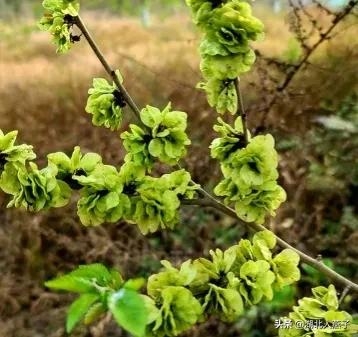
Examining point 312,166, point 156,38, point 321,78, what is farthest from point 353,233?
point 156,38

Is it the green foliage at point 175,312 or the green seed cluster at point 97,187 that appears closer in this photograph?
the green foliage at point 175,312

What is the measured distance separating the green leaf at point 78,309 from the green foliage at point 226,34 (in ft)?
1.28

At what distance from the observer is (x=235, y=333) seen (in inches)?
133

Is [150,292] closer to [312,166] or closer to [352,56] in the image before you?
[312,166]

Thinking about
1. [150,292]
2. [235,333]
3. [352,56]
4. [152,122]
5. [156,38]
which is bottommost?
[156,38]

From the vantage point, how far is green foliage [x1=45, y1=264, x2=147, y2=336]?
3.26 feet

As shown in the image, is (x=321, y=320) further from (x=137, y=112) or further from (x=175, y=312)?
→ (x=137, y=112)

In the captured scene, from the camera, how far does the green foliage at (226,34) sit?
3.66 feet

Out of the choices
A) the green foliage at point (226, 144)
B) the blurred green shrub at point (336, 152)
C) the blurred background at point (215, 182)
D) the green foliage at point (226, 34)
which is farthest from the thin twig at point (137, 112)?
the blurred green shrub at point (336, 152)

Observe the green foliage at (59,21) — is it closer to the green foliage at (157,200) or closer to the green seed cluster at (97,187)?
the green seed cluster at (97,187)

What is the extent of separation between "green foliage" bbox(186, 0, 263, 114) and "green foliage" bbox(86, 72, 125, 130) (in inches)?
9.4

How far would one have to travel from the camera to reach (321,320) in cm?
128

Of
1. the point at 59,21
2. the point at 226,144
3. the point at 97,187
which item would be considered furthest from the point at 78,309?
the point at 59,21

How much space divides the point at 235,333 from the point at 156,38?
5.68 meters
